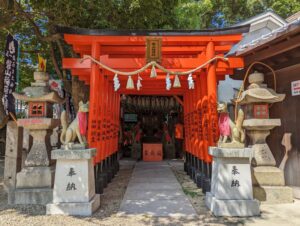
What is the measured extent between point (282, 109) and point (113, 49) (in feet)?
16.5

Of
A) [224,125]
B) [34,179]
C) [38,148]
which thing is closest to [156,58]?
[224,125]

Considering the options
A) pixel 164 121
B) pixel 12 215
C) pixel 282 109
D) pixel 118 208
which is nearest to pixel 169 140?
pixel 164 121

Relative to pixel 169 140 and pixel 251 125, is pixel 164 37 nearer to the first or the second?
pixel 251 125

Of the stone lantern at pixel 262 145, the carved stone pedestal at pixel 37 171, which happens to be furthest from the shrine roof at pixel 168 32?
the carved stone pedestal at pixel 37 171

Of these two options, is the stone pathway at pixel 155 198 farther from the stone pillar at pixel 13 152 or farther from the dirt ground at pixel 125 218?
the stone pillar at pixel 13 152

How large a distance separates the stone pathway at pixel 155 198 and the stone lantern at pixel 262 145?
1.87 m

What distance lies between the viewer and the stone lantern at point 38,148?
6.07 metres

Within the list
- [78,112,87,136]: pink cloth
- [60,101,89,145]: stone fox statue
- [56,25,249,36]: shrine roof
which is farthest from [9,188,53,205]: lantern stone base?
[56,25,249,36]: shrine roof

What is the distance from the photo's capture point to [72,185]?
17.4 ft

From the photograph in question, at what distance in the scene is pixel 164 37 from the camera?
650 centimetres

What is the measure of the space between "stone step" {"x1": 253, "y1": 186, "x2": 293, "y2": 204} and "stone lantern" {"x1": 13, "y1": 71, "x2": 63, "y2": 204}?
16.6 ft

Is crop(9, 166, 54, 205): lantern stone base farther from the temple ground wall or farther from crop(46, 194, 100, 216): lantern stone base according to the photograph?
the temple ground wall

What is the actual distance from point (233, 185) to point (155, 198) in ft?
7.02

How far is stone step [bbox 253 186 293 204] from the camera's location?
20.0 feet
